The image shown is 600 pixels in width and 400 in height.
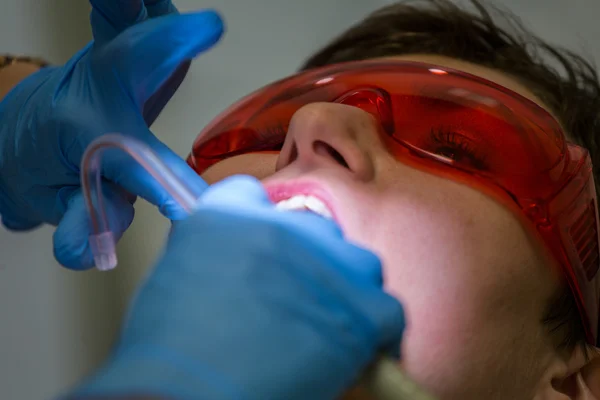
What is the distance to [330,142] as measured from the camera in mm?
769

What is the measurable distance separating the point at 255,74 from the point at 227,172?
76cm

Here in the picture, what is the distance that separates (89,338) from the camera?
149cm

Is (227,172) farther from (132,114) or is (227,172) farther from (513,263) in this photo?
(513,263)

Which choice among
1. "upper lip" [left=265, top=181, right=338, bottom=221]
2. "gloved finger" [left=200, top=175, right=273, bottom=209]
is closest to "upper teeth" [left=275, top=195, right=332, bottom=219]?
"upper lip" [left=265, top=181, right=338, bottom=221]

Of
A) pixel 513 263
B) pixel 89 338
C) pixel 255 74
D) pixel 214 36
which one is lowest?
pixel 89 338

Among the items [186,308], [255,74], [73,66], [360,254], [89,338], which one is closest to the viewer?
[186,308]

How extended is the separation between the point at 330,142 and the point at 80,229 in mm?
364

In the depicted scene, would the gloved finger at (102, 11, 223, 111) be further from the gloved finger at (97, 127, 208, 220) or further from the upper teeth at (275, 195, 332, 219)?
the upper teeth at (275, 195, 332, 219)

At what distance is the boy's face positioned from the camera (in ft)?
2.40

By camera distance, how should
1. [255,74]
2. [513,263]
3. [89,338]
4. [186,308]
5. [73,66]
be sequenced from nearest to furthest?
[186,308]
[513,263]
[73,66]
[89,338]
[255,74]

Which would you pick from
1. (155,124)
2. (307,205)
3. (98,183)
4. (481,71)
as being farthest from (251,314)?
(155,124)

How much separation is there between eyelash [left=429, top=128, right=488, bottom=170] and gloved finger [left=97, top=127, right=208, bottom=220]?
32 centimetres

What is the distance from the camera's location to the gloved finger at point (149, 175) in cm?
79

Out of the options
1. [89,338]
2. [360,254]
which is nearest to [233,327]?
[360,254]
